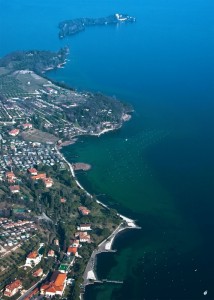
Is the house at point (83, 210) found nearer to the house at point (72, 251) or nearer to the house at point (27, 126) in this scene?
the house at point (72, 251)

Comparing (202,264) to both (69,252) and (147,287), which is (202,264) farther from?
(69,252)

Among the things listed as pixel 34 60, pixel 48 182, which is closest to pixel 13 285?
pixel 48 182

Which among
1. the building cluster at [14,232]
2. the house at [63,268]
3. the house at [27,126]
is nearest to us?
the house at [63,268]

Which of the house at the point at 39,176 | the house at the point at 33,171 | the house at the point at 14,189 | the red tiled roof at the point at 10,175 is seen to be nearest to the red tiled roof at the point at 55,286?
the house at the point at 14,189

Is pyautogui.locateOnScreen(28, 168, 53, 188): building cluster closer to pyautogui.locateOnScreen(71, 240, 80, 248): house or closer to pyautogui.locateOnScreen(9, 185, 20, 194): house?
pyautogui.locateOnScreen(9, 185, 20, 194): house

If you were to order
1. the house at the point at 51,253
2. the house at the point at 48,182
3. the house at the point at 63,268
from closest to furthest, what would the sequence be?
the house at the point at 63,268
the house at the point at 51,253
the house at the point at 48,182

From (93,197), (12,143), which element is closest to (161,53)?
(12,143)

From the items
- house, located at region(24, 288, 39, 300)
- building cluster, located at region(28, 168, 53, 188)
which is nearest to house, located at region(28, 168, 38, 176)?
building cluster, located at region(28, 168, 53, 188)
